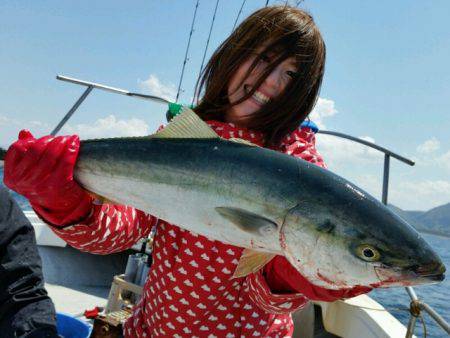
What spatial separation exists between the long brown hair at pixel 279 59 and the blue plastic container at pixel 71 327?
11.1 feet

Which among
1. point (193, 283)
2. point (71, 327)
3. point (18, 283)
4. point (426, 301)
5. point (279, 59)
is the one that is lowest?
point (71, 327)

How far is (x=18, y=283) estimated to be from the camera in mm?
3012

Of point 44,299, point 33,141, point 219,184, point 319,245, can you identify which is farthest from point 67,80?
point 319,245

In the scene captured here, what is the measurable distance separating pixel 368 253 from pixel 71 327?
4.08m

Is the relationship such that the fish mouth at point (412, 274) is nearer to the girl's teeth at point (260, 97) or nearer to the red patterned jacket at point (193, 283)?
the red patterned jacket at point (193, 283)

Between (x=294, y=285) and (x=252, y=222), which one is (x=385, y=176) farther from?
(x=252, y=222)

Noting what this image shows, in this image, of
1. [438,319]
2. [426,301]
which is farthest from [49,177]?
[426,301]

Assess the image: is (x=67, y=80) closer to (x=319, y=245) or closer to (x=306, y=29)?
(x=306, y=29)

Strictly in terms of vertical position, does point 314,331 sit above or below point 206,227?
below

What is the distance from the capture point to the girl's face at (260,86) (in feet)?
7.47

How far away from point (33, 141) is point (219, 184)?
2.98 ft

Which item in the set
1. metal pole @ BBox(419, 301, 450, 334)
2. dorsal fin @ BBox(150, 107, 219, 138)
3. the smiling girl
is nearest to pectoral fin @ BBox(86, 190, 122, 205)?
the smiling girl

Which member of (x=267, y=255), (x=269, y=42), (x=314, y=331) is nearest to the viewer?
(x=267, y=255)

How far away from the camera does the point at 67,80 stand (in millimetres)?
5770
